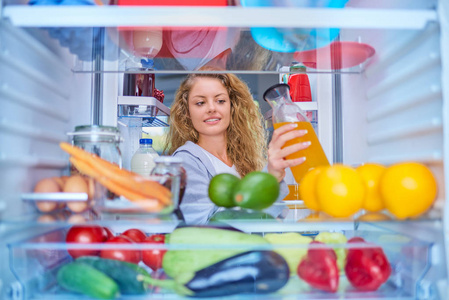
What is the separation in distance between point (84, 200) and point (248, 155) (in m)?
1.44

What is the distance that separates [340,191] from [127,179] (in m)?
0.40

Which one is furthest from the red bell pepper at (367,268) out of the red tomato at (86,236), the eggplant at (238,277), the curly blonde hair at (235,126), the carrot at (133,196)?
the curly blonde hair at (235,126)

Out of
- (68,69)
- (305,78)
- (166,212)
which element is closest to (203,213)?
(166,212)

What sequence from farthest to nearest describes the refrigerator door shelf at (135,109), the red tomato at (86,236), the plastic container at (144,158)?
the refrigerator door shelf at (135,109) → the plastic container at (144,158) → the red tomato at (86,236)

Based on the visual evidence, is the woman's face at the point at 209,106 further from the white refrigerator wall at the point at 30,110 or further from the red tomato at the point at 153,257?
the red tomato at the point at 153,257

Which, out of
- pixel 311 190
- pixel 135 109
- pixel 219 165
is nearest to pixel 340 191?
pixel 311 190

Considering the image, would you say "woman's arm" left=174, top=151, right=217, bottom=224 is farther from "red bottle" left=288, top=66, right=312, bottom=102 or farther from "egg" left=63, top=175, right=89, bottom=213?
"red bottle" left=288, top=66, right=312, bottom=102

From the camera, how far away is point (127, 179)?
0.76 m

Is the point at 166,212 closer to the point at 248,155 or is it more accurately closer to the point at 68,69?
the point at 68,69

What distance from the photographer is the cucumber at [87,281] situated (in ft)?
2.22

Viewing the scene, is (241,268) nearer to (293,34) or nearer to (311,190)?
(311,190)

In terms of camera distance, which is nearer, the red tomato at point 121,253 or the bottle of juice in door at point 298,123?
the red tomato at point 121,253

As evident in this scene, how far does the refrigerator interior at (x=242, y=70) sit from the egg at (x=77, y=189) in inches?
0.9

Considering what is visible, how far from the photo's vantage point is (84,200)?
0.76 m
